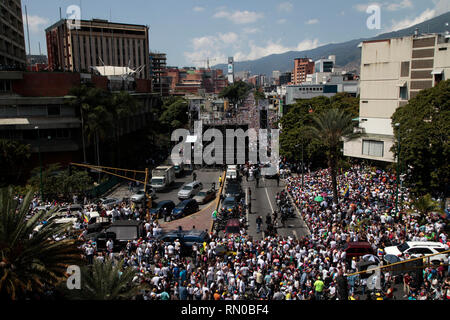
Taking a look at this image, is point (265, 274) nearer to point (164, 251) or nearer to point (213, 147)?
point (164, 251)

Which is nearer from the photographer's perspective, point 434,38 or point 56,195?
point 56,195

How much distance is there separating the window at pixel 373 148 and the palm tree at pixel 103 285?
119ft

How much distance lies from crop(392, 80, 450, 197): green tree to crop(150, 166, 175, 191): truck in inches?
839

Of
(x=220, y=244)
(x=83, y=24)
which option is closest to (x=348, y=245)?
(x=220, y=244)

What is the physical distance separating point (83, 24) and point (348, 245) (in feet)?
331

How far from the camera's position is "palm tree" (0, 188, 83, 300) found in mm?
9859

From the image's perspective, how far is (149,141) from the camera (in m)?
64.2

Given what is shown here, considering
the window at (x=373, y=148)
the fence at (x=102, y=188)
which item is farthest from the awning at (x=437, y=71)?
the fence at (x=102, y=188)

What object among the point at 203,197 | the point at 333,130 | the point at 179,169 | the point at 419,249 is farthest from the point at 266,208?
the point at 179,169

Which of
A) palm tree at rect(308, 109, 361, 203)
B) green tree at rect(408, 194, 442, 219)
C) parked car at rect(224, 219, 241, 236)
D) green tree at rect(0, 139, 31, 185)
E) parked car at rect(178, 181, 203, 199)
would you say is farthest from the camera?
green tree at rect(0, 139, 31, 185)

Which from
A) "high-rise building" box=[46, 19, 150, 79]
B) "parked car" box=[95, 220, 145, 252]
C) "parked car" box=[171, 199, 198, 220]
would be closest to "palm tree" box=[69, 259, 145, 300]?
"parked car" box=[95, 220, 145, 252]

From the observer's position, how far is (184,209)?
30.4 metres

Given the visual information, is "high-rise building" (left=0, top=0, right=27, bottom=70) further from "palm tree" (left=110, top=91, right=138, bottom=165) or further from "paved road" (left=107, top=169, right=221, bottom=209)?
"paved road" (left=107, top=169, right=221, bottom=209)
